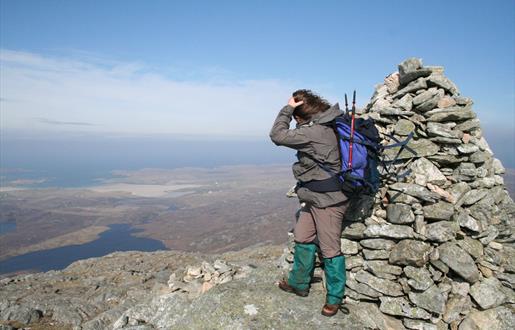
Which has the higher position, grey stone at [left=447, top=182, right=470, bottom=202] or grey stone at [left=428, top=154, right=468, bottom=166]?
grey stone at [left=428, top=154, right=468, bottom=166]

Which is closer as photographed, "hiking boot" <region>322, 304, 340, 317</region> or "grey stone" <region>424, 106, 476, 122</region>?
"hiking boot" <region>322, 304, 340, 317</region>

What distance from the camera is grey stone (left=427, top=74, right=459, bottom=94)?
9148 millimetres

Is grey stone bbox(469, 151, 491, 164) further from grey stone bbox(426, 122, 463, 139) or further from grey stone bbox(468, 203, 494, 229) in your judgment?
grey stone bbox(468, 203, 494, 229)

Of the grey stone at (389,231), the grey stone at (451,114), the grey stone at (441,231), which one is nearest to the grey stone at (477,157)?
the grey stone at (451,114)

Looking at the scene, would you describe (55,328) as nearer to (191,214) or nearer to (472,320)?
(472,320)

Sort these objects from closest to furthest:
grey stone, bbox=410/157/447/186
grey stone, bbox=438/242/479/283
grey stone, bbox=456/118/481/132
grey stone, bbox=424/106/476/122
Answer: grey stone, bbox=438/242/479/283 → grey stone, bbox=410/157/447/186 → grey stone, bbox=424/106/476/122 → grey stone, bbox=456/118/481/132

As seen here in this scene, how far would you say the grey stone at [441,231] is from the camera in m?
7.70

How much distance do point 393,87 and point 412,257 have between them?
5.64 meters

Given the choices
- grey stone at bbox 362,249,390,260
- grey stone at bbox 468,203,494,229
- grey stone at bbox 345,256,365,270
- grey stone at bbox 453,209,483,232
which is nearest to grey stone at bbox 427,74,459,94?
grey stone at bbox 468,203,494,229

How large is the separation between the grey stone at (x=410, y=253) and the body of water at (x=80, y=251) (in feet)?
402

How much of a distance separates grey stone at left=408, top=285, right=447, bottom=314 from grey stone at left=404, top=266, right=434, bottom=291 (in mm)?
162

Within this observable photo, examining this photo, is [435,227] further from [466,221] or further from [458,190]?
[458,190]

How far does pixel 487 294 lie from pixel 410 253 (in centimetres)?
220

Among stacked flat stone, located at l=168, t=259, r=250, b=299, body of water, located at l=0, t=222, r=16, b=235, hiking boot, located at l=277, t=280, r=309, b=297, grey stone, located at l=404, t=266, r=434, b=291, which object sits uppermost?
grey stone, located at l=404, t=266, r=434, b=291
